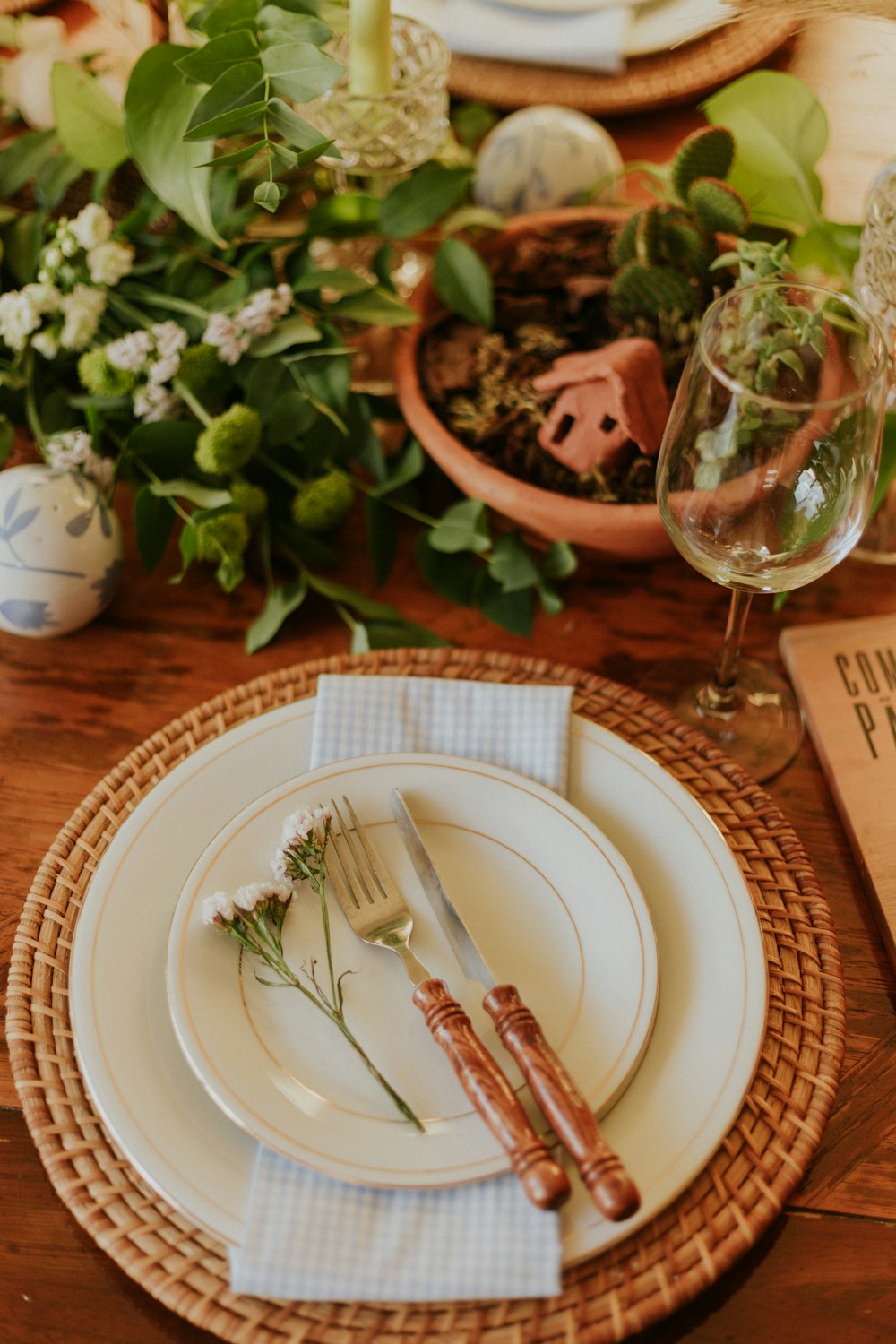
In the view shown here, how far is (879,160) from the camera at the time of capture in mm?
1024

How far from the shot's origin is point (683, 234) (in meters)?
0.69

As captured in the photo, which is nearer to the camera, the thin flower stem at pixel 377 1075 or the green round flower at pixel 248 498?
the thin flower stem at pixel 377 1075

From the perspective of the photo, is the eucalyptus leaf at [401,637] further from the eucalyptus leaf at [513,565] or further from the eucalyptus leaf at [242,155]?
the eucalyptus leaf at [242,155]

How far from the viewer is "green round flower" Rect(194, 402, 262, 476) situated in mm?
654

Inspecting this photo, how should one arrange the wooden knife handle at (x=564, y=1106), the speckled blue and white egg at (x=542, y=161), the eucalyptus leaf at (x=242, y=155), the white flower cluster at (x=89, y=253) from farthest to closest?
the speckled blue and white egg at (x=542, y=161) < the white flower cluster at (x=89, y=253) < the eucalyptus leaf at (x=242, y=155) < the wooden knife handle at (x=564, y=1106)

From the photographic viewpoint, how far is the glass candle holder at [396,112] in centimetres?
76

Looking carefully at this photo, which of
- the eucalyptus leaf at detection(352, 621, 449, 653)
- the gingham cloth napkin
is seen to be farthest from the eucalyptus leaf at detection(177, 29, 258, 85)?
the gingham cloth napkin

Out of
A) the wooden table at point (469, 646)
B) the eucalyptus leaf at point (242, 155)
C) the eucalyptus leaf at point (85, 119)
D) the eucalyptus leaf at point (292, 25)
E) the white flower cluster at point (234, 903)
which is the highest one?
the eucalyptus leaf at point (292, 25)

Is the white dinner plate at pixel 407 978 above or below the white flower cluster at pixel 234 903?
below

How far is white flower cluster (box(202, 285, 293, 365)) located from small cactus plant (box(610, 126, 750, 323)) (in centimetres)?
22

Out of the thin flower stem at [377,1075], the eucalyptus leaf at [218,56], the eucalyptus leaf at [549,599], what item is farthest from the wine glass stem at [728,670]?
the eucalyptus leaf at [218,56]

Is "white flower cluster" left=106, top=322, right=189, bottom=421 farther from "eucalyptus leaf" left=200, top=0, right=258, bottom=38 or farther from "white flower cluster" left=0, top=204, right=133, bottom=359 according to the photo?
"eucalyptus leaf" left=200, top=0, right=258, bottom=38

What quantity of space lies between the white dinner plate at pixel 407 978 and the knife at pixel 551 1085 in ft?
0.04

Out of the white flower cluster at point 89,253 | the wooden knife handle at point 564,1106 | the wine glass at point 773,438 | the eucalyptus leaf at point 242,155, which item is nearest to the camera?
the wooden knife handle at point 564,1106
